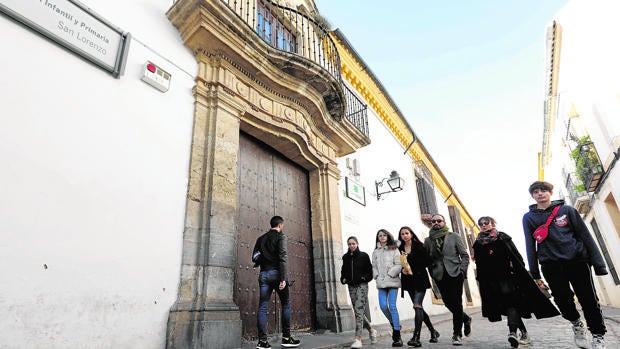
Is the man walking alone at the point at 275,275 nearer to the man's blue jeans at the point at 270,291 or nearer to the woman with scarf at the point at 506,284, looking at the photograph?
the man's blue jeans at the point at 270,291

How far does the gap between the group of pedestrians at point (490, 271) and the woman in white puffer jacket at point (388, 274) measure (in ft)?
0.04

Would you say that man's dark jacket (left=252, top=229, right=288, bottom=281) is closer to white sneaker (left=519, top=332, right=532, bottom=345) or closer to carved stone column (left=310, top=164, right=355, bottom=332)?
carved stone column (left=310, top=164, right=355, bottom=332)

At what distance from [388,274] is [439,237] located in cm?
75

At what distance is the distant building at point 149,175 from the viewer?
2.47 meters

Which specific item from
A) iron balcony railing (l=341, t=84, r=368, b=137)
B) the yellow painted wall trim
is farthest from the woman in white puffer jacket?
the yellow painted wall trim

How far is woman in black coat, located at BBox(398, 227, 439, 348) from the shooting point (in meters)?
3.87

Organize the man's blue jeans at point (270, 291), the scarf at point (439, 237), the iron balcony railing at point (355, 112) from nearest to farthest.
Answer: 1. the man's blue jeans at point (270, 291)
2. the scarf at point (439, 237)
3. the iron balcony railing at point (355, 112)

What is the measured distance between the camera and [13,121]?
8.11 feet

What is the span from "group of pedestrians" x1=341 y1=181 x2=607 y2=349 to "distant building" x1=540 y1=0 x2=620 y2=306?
265 inches

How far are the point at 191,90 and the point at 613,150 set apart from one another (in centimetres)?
999

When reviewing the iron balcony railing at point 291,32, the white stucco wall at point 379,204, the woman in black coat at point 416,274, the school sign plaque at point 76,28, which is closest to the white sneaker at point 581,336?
the woman in black coat at point 416,274

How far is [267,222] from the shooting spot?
4.96 meters

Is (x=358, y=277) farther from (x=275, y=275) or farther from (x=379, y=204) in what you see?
(x=379, y=204)

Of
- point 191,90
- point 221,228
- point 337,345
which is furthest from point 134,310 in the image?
A: point 191,90
